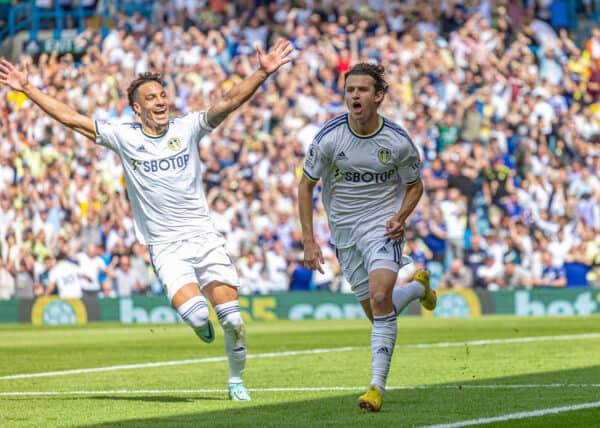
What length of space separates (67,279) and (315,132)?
614 cm

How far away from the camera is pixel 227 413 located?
9445 mm

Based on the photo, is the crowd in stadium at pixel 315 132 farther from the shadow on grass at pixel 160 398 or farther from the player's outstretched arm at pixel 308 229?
the player's outstretched arm at pixel 308 229

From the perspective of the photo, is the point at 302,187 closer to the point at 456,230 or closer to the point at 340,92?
the point at 456,230

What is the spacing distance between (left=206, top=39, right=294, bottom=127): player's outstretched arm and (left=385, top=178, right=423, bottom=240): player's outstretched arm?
1.54 m

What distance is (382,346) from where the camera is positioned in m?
9.55

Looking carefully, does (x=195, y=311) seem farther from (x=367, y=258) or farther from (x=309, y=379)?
(x=309, y=379)

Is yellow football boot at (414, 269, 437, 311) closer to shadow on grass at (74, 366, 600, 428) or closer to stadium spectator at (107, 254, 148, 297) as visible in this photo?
shadow on grass at (74, 366, 600, 428)

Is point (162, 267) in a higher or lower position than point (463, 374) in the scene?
higher

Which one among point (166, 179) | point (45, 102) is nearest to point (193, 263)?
point (166, 179)

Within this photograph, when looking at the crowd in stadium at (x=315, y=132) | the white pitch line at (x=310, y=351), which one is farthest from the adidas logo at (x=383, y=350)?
the crowd in stadium at (x=315, y=132)

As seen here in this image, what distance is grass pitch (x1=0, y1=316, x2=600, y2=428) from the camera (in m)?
9.04

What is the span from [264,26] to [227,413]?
23200 mm

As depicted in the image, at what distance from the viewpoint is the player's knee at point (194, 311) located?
34.6 ft

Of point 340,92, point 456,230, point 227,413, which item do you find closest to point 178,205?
point 227,413
